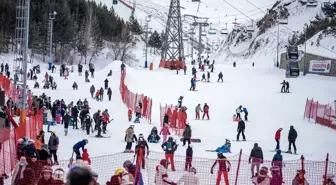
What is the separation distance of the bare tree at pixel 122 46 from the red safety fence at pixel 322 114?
42788mm

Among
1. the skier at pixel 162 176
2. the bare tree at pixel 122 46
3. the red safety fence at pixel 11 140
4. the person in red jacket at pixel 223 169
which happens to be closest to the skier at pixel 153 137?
the red safety fence at pixel 11 140

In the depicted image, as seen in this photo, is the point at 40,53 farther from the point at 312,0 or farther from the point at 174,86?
the point at 312,0

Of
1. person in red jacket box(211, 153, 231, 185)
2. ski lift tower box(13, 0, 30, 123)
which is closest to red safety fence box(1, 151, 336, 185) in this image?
person in red jacket box(211, 153, 231, 185)

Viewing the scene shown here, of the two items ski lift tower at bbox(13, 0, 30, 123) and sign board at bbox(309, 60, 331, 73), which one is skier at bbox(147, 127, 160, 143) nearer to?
ski lift tower at bbox(13, 0, 30, 123)

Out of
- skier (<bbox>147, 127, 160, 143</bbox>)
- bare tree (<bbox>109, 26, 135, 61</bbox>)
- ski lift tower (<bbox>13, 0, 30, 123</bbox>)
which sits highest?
bare tree (<bbox>109, 26, 135, 61</bbox>)

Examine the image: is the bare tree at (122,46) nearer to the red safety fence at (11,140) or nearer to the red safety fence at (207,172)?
the red safety fence at (11,140)

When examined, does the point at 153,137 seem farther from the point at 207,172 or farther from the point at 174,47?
the point at 174,47

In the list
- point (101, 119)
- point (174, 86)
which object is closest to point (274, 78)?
point (174, 86)

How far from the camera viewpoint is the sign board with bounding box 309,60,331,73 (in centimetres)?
4863

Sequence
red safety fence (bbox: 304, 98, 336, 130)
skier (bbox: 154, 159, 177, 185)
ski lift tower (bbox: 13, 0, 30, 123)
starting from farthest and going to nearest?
red safety fence (bbox: 304, 98, 336, 130)
ski lift tower (bbox: 13, 0, 30, 123)
skier (bbox: 154, 159, 177, 185)

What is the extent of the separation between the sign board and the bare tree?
2771cm

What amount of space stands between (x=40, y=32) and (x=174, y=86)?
28.2 m

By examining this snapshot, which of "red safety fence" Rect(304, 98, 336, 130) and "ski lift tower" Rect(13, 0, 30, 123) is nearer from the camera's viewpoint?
"ski lift tower" Rect(13, 0, 30, 123)

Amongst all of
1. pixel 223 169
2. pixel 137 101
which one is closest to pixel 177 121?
pixel 137 101
